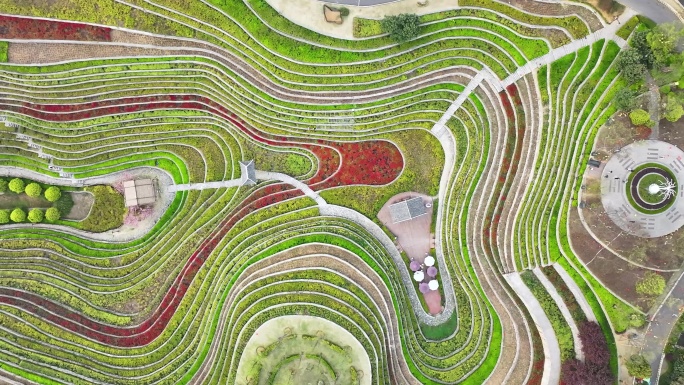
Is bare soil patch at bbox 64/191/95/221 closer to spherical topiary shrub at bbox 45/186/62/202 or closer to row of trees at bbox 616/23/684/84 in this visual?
spherical topiary shrub at bbox 45/186/62/202

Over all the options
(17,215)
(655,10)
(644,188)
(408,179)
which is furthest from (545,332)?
(17,215)

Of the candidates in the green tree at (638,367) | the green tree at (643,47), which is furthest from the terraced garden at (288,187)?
the green tree at (643,47)

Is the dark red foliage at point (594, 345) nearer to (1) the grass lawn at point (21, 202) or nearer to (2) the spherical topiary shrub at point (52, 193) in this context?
(2) the spherical topiary shrub at point (52, 193)

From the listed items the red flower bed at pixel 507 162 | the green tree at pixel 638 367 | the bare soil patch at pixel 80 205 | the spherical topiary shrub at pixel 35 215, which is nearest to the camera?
the green tree at pixel 638 367

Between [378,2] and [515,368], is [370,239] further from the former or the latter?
[378,2]

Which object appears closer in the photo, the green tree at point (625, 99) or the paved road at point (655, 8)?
the green tree at point (625, 99)

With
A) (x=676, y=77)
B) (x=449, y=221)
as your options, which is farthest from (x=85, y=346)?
(x=676, y=77)

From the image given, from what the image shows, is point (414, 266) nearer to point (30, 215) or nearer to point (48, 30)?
point (30, 215)

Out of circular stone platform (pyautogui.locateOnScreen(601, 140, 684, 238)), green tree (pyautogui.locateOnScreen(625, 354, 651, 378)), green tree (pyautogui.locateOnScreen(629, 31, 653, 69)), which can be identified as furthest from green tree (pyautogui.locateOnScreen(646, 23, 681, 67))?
green tree (pyautogui.locateOnScreen(625, 354, 651, 378))
